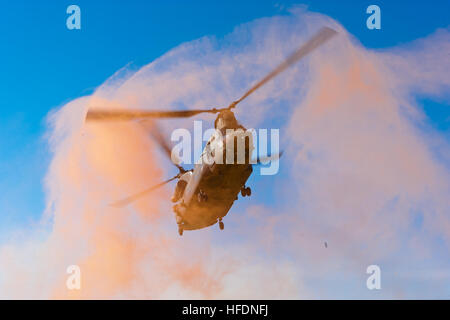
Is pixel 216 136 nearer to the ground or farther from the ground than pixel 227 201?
farther from the ground

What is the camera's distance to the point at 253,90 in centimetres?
1848

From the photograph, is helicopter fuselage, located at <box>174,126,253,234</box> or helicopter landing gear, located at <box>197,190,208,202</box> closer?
helicopter fuselage, located at <box>174,126,253,234</box>

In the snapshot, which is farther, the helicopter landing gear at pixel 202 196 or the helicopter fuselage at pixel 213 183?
the helicopter landing gear at pixel 202 196

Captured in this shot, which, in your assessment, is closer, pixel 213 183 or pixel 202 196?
pixel 213 183

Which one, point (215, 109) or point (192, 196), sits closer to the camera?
point (215, 109)

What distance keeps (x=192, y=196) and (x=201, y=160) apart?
2024 mm

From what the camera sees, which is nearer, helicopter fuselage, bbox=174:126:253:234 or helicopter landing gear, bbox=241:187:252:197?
helicopter fuselage, bbox=174:126:253:234

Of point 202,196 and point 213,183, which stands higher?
point 213,183

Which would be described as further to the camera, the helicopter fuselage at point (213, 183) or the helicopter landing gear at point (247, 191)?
the helicopter landing gear at point (247, 191)

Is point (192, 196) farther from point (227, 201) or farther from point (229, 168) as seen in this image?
point (229, 168)
